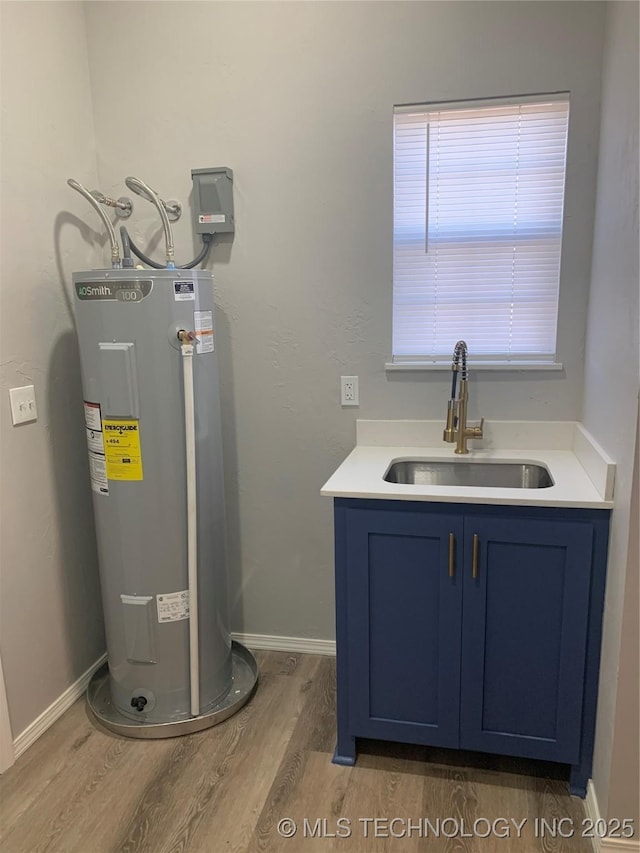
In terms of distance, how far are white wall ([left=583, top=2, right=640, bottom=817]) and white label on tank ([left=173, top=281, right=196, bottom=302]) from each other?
1259 mm

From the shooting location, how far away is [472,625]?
1828 millimetres

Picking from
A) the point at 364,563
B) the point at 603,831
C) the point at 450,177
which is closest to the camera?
the point at 603,831

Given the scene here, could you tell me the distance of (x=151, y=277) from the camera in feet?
6.19

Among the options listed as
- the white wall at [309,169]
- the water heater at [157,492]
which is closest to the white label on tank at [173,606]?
the water heater at [157,492]

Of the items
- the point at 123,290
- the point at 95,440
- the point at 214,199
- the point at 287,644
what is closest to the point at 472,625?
the point at 287,644

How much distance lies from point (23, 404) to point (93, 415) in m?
0.24

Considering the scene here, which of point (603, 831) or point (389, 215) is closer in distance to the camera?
point (603, 831)

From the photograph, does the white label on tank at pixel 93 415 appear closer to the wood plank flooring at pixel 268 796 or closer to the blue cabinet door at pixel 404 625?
the blue cabinet door at pixel 404 625

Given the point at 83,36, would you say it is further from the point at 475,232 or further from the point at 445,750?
the point at 445,750

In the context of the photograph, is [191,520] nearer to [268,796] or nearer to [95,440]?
[95,440]

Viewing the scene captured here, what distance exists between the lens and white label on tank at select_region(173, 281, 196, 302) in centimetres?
192

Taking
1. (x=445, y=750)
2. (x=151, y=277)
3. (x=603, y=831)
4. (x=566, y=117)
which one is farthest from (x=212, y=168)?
(x=603, y=831)

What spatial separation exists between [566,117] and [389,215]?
66 cm

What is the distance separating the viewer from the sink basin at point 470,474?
2.16 metres
